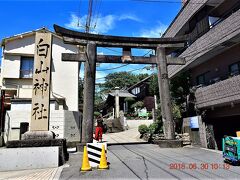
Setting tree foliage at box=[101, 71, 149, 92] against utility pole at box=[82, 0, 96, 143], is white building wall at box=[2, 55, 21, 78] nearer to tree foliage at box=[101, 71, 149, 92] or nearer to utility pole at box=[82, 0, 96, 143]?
utility pole at box=[82, 0, 96, 143]

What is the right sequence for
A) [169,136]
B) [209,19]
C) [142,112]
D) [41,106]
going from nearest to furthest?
[41,106] → [169,136] → [209,19] → [142,112]

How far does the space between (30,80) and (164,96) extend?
41.5ft

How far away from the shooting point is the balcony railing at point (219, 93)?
499 inches

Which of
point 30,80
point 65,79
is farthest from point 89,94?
point 30,80

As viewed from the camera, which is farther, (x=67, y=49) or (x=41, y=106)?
(x=67, y=49)

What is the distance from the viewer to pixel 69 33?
14.1 meters

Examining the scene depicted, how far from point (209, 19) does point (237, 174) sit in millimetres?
12492

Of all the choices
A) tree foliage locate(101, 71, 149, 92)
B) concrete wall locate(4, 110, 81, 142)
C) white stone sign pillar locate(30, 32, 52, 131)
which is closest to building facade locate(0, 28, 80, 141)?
concrete wall locate(4, 110, 81, 142)

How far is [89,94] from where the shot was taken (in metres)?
13.6

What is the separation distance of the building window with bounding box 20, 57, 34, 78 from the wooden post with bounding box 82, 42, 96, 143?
9.07m

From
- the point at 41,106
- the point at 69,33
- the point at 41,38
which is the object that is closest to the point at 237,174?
the point at 41,106

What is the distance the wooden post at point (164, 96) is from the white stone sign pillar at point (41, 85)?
7506mm

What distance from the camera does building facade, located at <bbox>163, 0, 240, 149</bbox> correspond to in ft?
44.1

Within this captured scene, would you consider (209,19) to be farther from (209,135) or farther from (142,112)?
(142,112)
